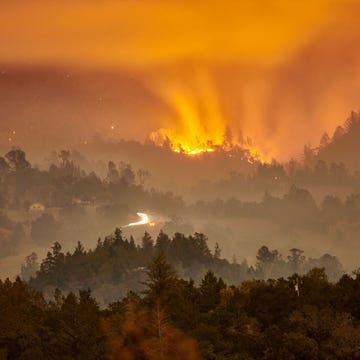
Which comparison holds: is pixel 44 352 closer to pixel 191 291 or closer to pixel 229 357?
pixel 229 357

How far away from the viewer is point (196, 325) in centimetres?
10512

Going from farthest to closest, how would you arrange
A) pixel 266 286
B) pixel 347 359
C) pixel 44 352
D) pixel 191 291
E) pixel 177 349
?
pixel 191 291, pixel 266 286, pixel 44 352, pixel 347 359, pixel 177 349

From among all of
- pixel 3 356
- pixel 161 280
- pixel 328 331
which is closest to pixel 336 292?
pixel 328 331

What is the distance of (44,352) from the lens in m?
101

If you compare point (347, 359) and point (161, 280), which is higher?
point (161, 280)

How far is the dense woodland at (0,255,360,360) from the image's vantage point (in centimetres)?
9412

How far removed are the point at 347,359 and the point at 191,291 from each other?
37967mm

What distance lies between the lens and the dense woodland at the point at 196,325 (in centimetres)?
9412

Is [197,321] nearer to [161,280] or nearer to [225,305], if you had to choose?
[225,305]

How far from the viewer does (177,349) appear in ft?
290

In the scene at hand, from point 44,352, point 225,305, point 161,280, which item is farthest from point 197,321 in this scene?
point 44,352

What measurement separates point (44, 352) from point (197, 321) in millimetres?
21859

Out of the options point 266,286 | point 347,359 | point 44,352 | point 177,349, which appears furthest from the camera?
point 266,286

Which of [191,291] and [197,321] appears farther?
[191,291]
